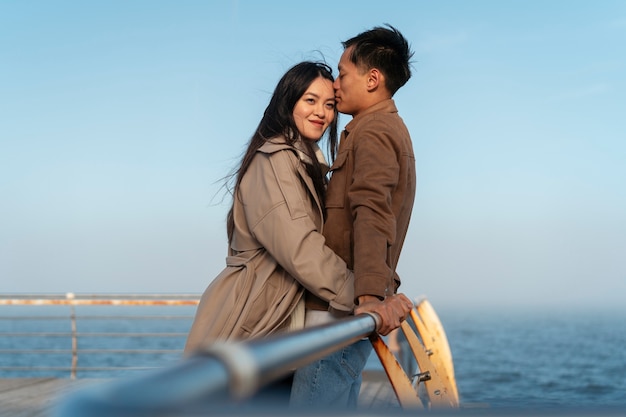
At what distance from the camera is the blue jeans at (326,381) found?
1.87m

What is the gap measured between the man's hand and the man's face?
0.65 m

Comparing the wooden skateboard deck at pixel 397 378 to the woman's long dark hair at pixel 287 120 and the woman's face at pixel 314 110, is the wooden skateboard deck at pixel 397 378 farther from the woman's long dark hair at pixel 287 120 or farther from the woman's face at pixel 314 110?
the woman's face at pixel 314 110

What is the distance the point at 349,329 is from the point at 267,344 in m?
0.54

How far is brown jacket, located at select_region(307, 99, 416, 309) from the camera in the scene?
76.2 inches

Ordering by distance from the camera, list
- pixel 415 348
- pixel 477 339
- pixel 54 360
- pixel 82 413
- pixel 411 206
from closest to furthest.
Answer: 1. pixel 82 413
2. pixel 415 348
3. pixel 411 206
4. pixel 54 360
5. pixel 477 339

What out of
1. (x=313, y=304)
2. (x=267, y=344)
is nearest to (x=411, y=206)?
(x=313, y=304)

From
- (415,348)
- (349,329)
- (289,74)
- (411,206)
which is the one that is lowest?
(415,348)

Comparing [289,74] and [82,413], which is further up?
[289,74]

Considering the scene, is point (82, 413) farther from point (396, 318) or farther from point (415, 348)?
point (415, 348)

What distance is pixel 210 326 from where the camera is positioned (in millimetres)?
2072

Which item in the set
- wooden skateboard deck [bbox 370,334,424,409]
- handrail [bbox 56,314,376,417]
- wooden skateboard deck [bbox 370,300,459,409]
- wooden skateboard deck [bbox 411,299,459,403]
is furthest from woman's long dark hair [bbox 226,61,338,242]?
handrail [bbox 56,314,376,417]

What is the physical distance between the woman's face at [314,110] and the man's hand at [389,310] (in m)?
0.63

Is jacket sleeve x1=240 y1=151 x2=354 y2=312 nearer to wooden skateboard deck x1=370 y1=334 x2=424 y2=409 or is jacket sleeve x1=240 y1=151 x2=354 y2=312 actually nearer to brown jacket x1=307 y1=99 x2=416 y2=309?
brown jacket x1=307 y1=99 x2=416 y2=309

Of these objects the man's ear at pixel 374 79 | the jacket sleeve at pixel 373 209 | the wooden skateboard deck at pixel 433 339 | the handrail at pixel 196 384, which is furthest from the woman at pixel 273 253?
the handrail at pixel 196 384
